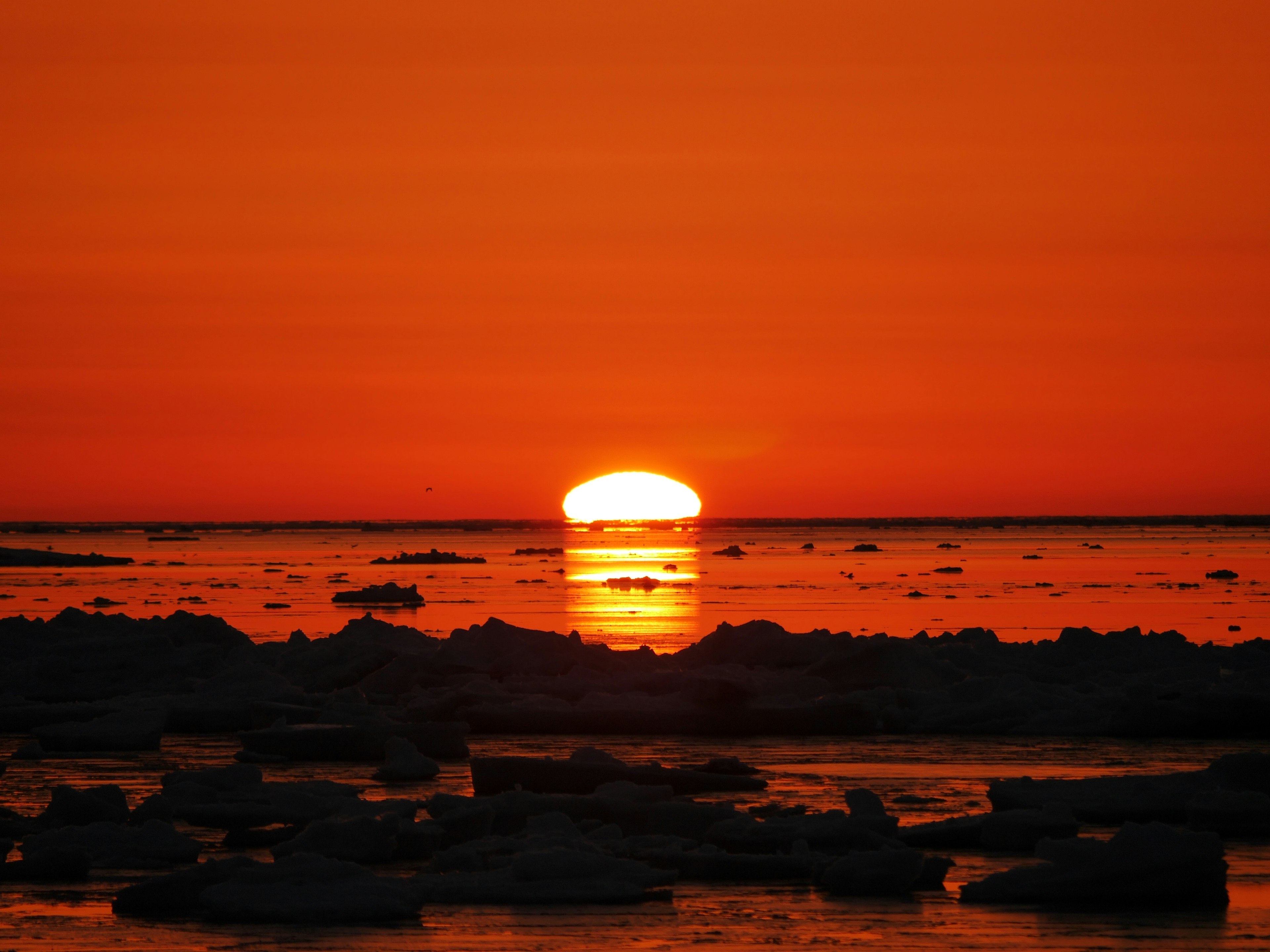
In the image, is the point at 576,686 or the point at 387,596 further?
the point at 387,596

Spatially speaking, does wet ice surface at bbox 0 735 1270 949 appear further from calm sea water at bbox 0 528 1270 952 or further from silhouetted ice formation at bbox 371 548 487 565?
silhouetted ice formation at bbox 371 548 487 565

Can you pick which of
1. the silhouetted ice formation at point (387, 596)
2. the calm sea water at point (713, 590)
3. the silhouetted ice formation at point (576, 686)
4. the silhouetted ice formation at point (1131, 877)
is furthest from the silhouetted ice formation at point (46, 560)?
the silhouetted ice formation at point (1131, 877)

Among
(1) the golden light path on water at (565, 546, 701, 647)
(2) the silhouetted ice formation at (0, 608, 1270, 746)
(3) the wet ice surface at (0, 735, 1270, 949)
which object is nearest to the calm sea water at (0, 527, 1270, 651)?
(1) the golden light path on water at (565, 546, 701, 647)

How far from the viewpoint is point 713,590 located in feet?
153

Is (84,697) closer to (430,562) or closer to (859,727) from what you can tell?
(859,727)

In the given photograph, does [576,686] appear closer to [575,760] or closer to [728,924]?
[575,760]

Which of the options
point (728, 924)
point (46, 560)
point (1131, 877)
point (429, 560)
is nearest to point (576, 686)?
point (728, 924)

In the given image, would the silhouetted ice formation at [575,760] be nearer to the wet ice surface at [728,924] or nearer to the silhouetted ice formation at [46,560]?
the wet ice surface at [728,924]

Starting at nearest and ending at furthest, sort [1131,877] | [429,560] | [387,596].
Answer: [1131,877] < [387,596] < [429,560]

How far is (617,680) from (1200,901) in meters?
8.96

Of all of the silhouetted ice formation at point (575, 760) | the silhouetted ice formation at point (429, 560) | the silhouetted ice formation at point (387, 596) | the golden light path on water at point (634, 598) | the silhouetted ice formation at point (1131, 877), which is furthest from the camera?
the silhouetted ice formation at point (429, 560)

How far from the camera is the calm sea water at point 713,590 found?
1185 inches

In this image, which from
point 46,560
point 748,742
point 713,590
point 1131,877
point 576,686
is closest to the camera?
point 1131,877

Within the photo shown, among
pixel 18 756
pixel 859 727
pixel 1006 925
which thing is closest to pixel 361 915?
pixel 1006 925
